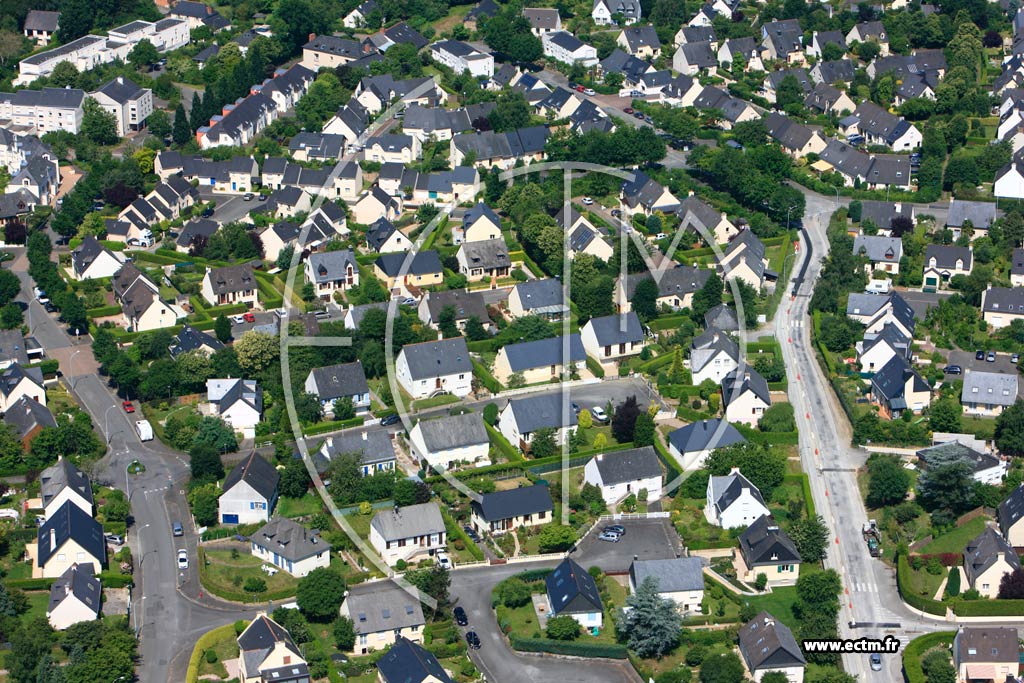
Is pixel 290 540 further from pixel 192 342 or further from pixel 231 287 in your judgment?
pixel 231 287

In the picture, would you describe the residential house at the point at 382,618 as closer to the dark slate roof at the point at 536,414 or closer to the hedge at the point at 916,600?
the dark slate roof at the point at 536,414

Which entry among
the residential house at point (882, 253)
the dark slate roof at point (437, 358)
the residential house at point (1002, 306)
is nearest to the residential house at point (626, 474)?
the dark slate roof at point (437, 358)

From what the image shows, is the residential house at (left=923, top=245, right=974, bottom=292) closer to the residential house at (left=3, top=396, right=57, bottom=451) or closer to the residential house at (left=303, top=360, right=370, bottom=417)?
the residential house at (left=303, top=360, right=370, bottom=417)

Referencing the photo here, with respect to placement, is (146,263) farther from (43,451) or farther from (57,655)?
(57,655)

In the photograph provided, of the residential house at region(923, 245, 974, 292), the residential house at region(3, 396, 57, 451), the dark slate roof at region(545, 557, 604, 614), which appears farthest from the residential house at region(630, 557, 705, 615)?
the residential house at region(923, 245, 974, 292)

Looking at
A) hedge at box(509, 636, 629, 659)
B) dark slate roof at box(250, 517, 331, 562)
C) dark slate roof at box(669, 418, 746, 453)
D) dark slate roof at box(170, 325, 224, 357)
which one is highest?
dark slate roof at box(170, 325, 224, 357)
